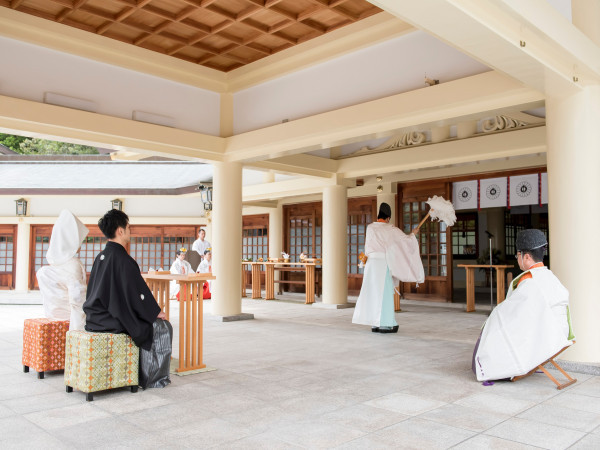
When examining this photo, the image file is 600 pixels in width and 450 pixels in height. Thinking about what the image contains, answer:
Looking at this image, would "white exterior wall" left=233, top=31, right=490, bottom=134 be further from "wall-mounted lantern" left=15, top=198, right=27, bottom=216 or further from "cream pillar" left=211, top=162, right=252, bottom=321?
"wall-mounted lantern" left=15, top=198, right=27, bottom=216

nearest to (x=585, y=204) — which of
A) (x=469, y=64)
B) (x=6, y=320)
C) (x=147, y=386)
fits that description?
(x=469, y=64)

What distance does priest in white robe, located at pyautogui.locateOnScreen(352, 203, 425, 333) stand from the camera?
258 inches

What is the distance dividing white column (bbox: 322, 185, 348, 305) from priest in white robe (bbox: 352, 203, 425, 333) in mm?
2940

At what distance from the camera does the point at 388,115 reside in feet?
18.2

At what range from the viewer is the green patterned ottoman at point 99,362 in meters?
3.45

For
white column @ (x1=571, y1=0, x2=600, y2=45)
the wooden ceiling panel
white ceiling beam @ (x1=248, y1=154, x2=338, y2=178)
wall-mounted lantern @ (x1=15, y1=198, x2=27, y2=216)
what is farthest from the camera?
wall-mounted lantern @ (x1=15, y1=198, x2=27, y2=216)

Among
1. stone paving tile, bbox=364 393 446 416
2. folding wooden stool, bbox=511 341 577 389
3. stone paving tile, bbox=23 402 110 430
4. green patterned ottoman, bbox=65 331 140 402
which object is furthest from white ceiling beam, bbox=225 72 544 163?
stone paving tile, bbox=23 402 110 430

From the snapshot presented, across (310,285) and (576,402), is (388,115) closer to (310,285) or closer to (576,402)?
(576,402)

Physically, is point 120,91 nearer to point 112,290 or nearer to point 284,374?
point 112,290

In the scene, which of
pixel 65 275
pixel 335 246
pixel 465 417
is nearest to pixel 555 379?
pixel 465 417

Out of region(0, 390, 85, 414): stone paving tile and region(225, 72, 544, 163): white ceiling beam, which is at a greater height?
region(225, 72, 544, 163): white ceiling beam

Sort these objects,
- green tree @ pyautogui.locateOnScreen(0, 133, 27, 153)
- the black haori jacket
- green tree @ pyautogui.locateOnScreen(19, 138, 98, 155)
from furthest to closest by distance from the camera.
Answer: green tree @ pyautogui.locateOnScreen(0, 133, 27, 153) < green tree @ pyautogui.locateOnScreen(19, 138, 98, 155) < the black haori jacket

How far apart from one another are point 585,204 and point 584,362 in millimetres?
1333

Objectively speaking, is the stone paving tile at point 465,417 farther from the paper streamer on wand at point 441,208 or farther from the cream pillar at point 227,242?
the cream pillar at point 227,242
